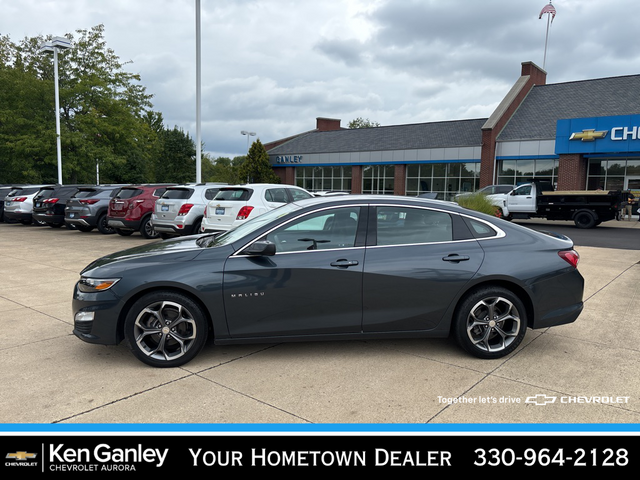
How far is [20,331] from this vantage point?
520 cm

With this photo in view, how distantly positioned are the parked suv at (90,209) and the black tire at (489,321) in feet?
43.5

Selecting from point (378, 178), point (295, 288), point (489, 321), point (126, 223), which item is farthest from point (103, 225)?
point (378, 178)

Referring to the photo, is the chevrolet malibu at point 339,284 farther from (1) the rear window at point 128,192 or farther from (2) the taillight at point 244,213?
(1) the rear window at point 128,192

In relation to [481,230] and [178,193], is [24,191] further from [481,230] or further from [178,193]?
[481,230]

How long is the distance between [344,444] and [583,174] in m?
29.3

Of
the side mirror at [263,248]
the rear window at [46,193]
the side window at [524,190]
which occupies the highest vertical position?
the side window at [524,190]

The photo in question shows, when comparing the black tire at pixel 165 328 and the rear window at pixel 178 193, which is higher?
the rear window at pixel 178 193

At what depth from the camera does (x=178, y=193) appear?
12570 millimetres

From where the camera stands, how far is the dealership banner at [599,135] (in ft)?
82.3

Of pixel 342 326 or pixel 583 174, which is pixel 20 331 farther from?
pixel 583 174

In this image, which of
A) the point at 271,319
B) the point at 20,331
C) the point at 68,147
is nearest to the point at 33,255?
the point at 20,331

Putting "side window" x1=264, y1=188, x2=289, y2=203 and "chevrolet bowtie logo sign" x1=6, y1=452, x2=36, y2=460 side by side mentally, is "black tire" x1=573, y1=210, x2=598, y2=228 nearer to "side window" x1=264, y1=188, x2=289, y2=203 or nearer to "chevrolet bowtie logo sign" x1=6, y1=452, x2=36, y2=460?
"side window" x1=264, y1=188, x2=289, y2=203

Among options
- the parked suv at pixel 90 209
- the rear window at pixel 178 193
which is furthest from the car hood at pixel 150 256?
the parked suv at pixel 90 209

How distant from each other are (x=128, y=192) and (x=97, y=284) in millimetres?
10784
